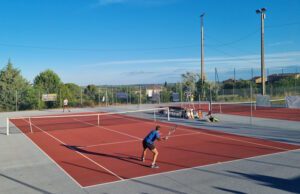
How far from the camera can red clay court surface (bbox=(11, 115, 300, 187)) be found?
12.2m

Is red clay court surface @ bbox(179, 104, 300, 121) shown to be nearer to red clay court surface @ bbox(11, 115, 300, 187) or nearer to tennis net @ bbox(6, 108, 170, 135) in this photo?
tennis net @ bbox(6, 108, 170, 135)

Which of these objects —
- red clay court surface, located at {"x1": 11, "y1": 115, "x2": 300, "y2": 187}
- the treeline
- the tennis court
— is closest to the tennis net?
red clay court surface, located at {"x1": 11, "y1": 115, "x2": 300, "y2": 187}

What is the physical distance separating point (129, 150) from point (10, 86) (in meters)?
40.4

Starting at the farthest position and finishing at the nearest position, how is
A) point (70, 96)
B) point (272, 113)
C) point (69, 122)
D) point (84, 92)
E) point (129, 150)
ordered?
point (84, 92) < point (70, 96) < point (272, 113) < point (69, 122) < point (129, 150)

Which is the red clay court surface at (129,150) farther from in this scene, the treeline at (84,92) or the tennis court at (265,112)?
the treeline at (84,92)

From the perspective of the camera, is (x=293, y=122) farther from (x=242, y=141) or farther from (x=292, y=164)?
(x=292, y=164)

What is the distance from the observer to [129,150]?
15992 millimetres

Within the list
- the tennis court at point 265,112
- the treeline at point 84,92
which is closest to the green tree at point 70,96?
the treeline at point 84,92

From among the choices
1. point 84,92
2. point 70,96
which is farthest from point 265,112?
point 84,92

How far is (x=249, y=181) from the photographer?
33.9 ft

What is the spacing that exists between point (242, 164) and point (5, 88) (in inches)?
1738

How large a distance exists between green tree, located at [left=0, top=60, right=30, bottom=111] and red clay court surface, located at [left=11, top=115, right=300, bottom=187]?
27.3 m

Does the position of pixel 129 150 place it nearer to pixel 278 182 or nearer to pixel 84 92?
pixel 278 182

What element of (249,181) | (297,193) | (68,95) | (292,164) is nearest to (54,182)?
(249,181)
